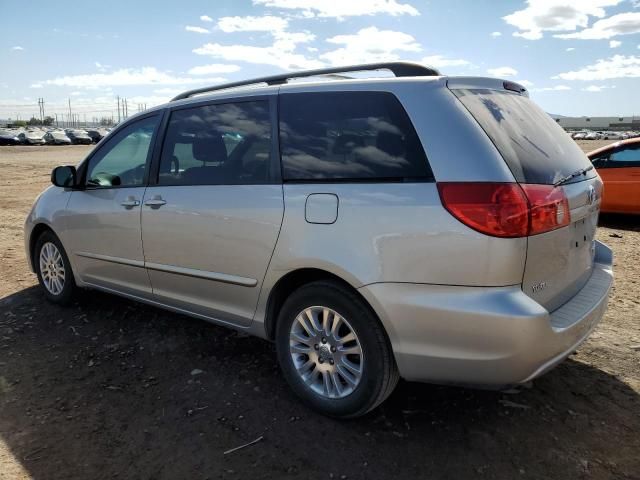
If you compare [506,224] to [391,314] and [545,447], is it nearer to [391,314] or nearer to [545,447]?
[391,314]

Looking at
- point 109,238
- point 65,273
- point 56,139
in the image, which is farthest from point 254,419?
point 56,139

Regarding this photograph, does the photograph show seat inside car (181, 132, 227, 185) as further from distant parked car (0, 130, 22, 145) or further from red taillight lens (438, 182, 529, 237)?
distant parked car (0, 130, 22, 145)

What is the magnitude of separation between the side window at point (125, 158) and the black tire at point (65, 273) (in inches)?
31.4

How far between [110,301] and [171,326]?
0.99 m

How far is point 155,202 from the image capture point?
12.1 feet

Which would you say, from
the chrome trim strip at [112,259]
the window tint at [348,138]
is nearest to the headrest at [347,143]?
the window tint at [348,138]

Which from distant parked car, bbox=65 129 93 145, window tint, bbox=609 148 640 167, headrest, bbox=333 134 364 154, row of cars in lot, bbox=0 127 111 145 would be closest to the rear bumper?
headrest, bbox=333 134 364 154

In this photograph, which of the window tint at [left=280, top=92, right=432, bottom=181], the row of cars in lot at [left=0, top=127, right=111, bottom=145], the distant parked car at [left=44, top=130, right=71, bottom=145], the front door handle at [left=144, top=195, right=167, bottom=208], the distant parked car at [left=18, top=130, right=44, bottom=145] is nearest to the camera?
the window tint at [left=280, top=92, right=432, bottom=181]

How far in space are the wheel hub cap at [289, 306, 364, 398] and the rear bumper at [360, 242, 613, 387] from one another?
29cm

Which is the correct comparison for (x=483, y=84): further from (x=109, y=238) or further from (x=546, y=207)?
(x=109, y=238)

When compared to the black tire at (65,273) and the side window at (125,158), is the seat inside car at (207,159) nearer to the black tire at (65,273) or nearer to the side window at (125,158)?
the side window at (125,158)

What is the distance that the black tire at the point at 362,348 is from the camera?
106 inches

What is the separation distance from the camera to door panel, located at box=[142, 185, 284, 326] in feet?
10.2

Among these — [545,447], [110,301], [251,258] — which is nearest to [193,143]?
[251,258]
